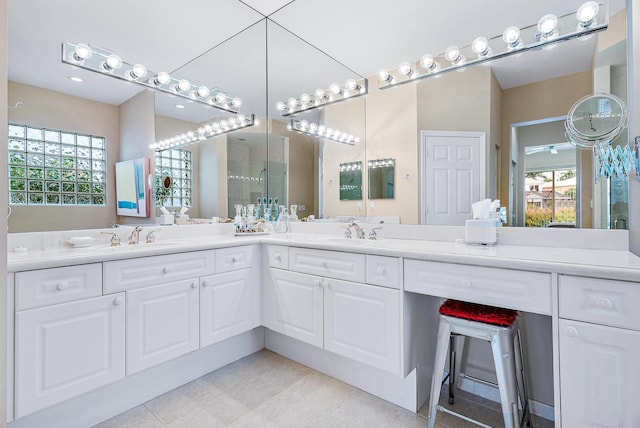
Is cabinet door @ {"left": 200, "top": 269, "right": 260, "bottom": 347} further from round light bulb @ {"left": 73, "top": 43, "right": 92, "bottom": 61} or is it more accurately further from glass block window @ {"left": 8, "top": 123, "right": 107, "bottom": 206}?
round light bulb @ {"left": 73, "top": 43, "right": 92, "bottom": 61}

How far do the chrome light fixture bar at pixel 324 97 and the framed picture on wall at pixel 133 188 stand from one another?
1.34 m

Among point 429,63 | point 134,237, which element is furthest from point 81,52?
point 429,63

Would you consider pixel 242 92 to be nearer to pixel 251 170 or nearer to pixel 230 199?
pixel 251 170

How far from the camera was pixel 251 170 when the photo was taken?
9.59 feet

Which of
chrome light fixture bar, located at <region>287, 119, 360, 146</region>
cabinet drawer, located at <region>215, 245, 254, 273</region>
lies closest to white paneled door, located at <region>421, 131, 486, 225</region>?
chrome light fixture bar, located at <region>287, 119, 360, 146</region>

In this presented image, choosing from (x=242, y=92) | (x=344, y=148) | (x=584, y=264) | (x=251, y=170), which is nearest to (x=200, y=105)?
(x=242, y=92)

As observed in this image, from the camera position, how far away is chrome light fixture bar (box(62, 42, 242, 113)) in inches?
72.2

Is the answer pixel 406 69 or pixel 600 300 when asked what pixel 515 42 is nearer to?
pixel 406 69

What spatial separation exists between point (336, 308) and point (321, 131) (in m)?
1.68

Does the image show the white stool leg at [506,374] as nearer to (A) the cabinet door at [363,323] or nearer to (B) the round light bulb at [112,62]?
(A) the cabinet door at [363,323]

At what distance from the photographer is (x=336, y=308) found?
1796 mm

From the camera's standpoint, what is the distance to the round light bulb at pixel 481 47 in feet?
5.96

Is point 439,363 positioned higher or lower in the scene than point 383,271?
lower

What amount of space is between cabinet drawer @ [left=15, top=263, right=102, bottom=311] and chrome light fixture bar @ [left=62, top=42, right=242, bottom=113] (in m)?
1.27
